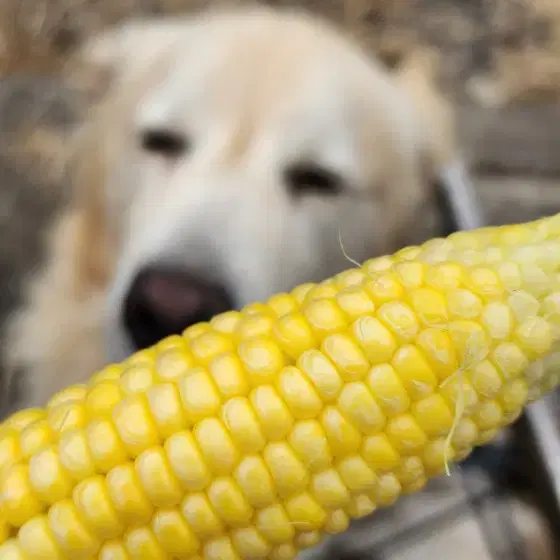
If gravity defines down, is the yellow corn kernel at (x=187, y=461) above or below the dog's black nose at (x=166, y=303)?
below

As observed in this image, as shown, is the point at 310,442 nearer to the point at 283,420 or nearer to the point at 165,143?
the point at 283,420

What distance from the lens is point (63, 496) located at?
0.41 meters

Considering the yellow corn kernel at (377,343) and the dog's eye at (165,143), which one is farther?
the dog's eye at (165,143)

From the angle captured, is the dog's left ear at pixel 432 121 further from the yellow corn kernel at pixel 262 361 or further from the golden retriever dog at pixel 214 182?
the yellow corn kernel at pixel 262 361

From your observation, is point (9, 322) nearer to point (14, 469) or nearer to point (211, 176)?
point (211, 176)

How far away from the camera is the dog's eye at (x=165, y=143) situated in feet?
3.24

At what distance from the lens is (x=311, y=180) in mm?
993

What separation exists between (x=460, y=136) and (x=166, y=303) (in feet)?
3.03

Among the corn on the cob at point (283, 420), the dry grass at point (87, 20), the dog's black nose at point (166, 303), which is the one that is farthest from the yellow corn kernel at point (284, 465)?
the dry grass at point (87, 20)

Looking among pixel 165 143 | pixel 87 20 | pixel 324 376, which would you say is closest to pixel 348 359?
pixel 324 376

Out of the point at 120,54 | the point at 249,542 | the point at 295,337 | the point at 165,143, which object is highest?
the point at 120,54

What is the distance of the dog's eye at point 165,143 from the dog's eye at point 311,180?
0.16 metres

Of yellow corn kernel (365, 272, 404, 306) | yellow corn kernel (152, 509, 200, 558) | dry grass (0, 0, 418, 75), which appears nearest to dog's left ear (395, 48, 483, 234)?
dry grass (0, 0, 418, 75)

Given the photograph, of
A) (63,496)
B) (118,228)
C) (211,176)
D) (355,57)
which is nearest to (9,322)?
(118,228)
